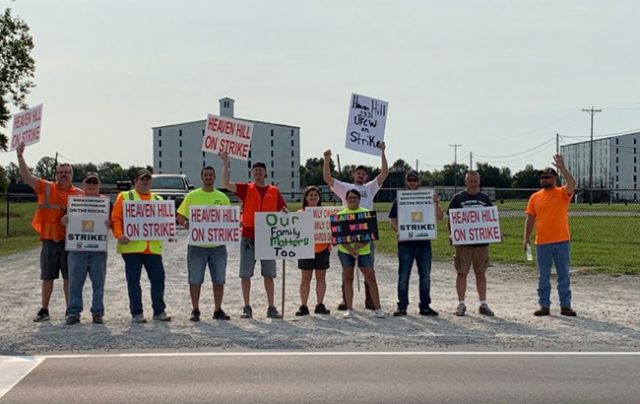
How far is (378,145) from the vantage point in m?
12.1

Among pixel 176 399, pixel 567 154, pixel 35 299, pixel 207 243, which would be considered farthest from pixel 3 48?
pixel 567 154

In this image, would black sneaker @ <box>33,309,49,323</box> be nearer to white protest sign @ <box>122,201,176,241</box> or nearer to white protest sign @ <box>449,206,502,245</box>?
white protest sign @ <box>122,201,176,241</box>

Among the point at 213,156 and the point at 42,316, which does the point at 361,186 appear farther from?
the point at 213,156

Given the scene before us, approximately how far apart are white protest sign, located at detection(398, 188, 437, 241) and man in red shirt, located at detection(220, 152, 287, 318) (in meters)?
1.76

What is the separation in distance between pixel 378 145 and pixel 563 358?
511 centimetres

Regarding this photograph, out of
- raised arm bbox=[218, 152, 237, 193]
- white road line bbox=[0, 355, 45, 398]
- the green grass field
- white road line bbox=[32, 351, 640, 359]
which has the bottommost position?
white road line bbox=[0, 355, 45, 398]

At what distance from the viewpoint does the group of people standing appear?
33.6 feet

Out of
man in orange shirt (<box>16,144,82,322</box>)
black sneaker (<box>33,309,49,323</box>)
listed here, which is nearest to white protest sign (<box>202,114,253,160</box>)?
man in orange shirt (<box>16,144,82,322</box>)

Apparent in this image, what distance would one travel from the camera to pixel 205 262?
34.9 ft

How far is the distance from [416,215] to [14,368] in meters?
5.89

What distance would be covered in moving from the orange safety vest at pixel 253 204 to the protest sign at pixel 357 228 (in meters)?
1.04

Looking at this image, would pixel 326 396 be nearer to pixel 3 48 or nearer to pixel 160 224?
pixel 160 224

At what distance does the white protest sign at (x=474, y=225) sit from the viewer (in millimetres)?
10984

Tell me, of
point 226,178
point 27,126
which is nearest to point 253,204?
point 226,178
